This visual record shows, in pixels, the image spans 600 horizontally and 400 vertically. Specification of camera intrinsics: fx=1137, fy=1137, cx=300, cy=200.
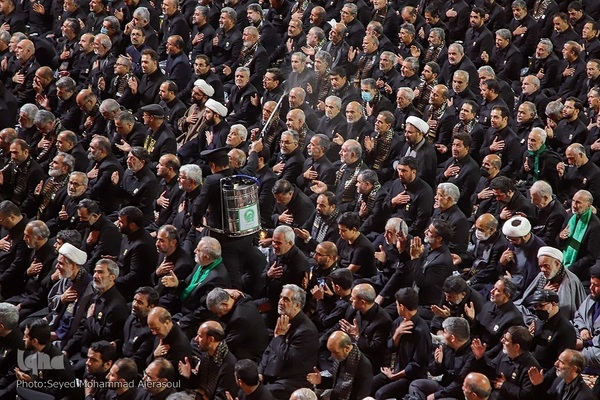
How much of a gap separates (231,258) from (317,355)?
4.59ft

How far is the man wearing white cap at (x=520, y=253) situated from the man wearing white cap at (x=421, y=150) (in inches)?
69.9

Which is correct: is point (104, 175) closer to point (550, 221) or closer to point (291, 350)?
point (291, 350)

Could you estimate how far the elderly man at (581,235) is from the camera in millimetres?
→ 9562

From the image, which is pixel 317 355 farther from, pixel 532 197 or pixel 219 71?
pixel 219 71

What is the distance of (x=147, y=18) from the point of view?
14391 millimetres

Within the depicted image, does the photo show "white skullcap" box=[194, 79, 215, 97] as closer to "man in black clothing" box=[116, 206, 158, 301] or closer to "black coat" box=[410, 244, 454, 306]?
"man in black clothing" box=[116, 206, 158, 301]

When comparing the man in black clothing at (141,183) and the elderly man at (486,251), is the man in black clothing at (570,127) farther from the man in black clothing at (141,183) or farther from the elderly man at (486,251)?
the man in black clothing at (141,183)

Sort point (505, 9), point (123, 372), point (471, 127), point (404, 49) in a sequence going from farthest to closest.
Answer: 1. point (505, 9)
2. point (404, 49)
3. point (471, 127)
4. point (123, 372)

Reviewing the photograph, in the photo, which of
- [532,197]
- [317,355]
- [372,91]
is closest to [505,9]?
[372,91]

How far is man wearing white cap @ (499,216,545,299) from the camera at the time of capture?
9211 millimetres

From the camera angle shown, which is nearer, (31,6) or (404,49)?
(404,49)

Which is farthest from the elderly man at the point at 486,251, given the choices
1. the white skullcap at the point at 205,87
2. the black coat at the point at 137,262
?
the white skullcap at the point at 205,87

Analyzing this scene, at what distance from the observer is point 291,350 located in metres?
8.15

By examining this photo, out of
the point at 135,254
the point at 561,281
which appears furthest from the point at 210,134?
the point at 561,281
